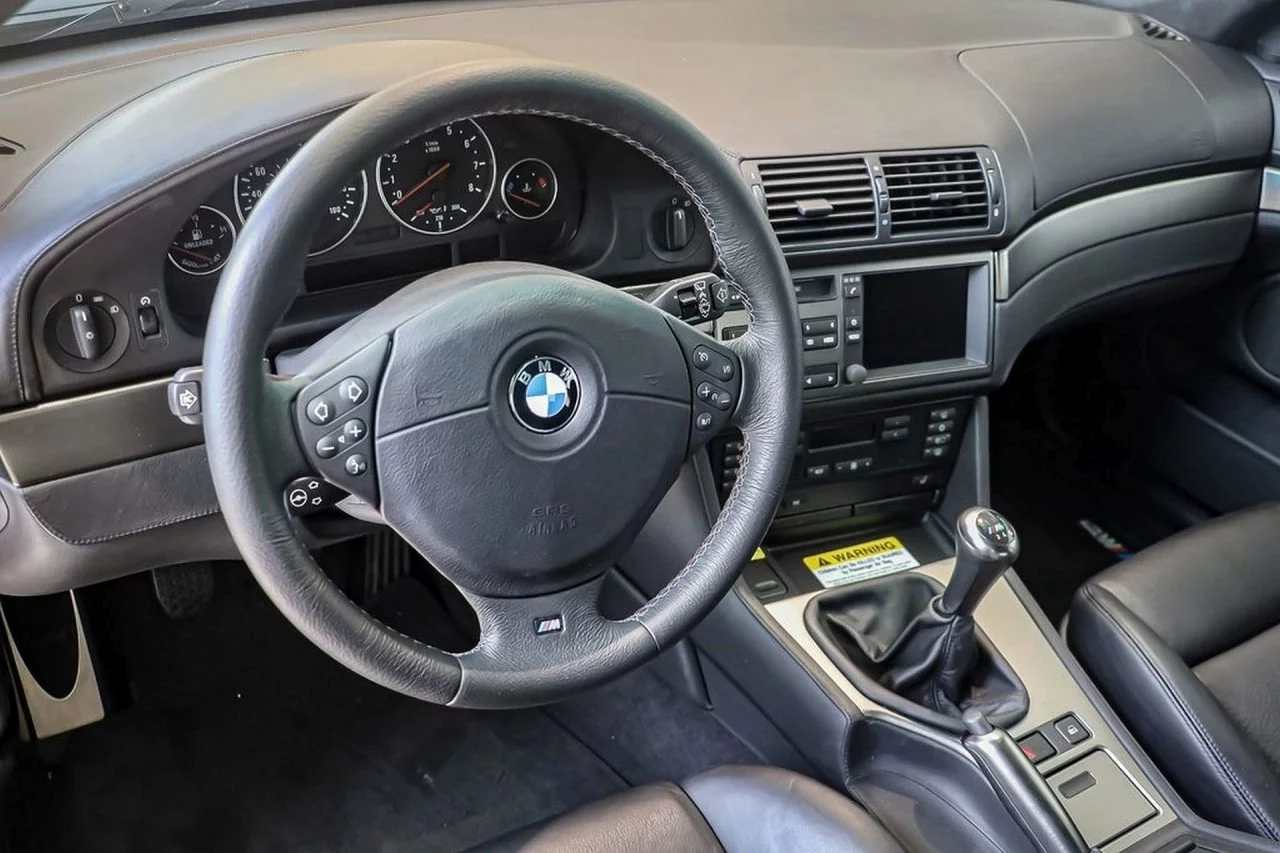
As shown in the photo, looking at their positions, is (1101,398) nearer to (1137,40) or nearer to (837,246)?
(1137,40)

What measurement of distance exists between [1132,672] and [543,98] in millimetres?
1082

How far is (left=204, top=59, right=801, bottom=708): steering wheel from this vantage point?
86 centimetres

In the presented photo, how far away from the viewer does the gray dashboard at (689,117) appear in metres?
1.03

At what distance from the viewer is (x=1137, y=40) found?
6.59 feet

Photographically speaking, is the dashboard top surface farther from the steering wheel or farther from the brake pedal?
the brake pedal

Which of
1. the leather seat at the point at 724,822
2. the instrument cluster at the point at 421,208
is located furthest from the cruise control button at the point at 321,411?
the leather seat at the point at 724,822

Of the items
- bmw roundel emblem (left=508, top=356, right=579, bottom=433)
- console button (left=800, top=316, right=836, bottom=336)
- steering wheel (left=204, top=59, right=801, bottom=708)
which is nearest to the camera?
steering wheel (left=204, top=59, right=801, bottom=708)

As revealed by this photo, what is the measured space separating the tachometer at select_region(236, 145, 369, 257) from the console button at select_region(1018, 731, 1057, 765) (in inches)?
40.1

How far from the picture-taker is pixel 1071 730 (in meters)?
1.48

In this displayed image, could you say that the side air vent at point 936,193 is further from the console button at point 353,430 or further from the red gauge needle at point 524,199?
the console button at point 353,430

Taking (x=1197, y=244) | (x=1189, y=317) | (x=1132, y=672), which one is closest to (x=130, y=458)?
(x=1132, y=672)

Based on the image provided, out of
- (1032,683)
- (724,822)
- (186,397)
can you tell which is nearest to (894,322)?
(1032,683)

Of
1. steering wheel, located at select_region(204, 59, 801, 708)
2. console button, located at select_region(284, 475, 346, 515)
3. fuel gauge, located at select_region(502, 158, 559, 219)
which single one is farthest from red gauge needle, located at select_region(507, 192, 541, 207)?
console button, located at select_region(284, 475, 346, 515)

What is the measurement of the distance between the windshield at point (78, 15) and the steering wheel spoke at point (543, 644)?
0.88 meters
